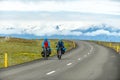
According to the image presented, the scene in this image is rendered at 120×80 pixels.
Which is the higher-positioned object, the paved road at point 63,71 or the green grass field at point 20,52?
the paved road at point 63,71

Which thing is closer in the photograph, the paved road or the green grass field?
the paved road

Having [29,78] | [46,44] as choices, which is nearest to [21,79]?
[29,78]

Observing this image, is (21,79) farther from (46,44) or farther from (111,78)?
(46,44)

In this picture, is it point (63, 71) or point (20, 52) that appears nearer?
point (63, 71)

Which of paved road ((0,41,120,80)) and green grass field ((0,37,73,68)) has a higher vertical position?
paved road ((0,41,120,80))

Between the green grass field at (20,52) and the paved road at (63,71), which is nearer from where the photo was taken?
the paved road at (63,71)

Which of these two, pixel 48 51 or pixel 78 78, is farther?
pixel 48 51

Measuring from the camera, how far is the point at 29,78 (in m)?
16.2

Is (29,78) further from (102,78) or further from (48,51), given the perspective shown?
(48,51)

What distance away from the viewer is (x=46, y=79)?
615 inches

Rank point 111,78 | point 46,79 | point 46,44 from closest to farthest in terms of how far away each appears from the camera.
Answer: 1. point 46,79
2. point 111,78
3. point 46,44

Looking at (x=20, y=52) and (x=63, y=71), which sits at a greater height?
(x=63, y=71)

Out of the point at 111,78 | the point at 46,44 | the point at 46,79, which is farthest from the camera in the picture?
the point at 46,44

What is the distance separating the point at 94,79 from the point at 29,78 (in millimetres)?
2894
